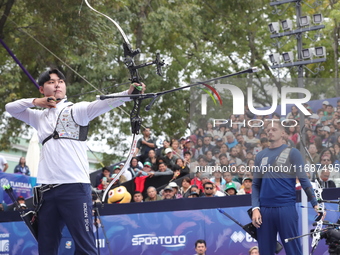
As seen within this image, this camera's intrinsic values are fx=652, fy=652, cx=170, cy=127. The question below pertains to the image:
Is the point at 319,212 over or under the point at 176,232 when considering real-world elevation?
over

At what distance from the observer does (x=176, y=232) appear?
10078 millimetres

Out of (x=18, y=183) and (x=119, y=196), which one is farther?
(x=18, y=183)

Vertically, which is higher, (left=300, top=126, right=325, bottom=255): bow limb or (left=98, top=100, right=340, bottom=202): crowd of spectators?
(left=98, top=100, right=340, bottom=202): crowd of spectators

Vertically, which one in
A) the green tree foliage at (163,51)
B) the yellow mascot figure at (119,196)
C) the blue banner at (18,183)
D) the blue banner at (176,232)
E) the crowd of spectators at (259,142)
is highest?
the green tree foliage at (163,51)

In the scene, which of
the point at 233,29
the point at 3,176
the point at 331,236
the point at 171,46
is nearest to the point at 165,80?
the point at 171,46

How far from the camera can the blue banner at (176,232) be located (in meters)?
9.80

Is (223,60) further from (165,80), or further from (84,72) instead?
(84,72)

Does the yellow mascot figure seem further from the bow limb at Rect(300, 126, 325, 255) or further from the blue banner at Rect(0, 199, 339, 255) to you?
the bow limb at Rect(300, 126, 325, 255)

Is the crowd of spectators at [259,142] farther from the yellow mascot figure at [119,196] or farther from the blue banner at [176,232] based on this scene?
the yellow mascot figure at [119,196]

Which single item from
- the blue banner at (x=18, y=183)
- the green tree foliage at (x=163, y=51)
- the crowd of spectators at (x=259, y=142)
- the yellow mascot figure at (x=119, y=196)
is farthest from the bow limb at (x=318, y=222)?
the blue banner at (x=18, y=183)

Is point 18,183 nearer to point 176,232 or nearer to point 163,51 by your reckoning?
point 176,232

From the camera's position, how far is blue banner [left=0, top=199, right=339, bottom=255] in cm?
980

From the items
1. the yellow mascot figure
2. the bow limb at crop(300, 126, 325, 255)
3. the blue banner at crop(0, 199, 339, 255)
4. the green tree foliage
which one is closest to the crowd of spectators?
the bow limb at crop(300, 126, 325, 255)

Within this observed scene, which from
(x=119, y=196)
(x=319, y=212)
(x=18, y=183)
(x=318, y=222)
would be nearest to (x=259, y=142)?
(x=318, y=222)
